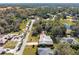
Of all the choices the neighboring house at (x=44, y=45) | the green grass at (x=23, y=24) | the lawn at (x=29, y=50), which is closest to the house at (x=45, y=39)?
the neighboring house at (x=44, y=45)

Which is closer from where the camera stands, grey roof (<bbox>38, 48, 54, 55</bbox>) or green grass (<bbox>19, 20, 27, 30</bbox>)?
grey roof (<bbox>38, 48, 54, 55</bbox>)

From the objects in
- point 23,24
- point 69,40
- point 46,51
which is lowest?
point 46,51

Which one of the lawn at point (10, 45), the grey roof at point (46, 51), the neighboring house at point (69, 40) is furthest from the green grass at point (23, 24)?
the neighboring house at point (69, 40)

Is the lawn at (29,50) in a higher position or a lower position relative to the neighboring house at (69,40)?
lower

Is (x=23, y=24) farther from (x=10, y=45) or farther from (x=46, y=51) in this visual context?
(x=46, y=51)

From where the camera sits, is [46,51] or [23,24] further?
[23,24]

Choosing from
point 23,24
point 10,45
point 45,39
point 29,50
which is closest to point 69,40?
point 45,39

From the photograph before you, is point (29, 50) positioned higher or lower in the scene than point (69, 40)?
lower

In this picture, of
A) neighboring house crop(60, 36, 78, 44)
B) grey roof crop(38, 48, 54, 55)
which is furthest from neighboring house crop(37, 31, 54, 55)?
neighboring house crop(60, 36, 78, 44)

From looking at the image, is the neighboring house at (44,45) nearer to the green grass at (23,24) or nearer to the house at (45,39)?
the house at (45,39)

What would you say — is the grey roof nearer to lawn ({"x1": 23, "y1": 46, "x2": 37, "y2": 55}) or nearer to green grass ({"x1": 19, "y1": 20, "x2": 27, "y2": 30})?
lawn ({"x1": 23, "y1": 46, "x2": 37, "y2": 55})

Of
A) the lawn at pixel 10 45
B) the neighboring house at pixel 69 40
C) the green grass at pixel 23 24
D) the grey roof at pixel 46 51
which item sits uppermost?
the green grass at pixel 23 24

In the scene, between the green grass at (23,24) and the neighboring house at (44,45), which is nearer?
the neighboring house at (44,45)
